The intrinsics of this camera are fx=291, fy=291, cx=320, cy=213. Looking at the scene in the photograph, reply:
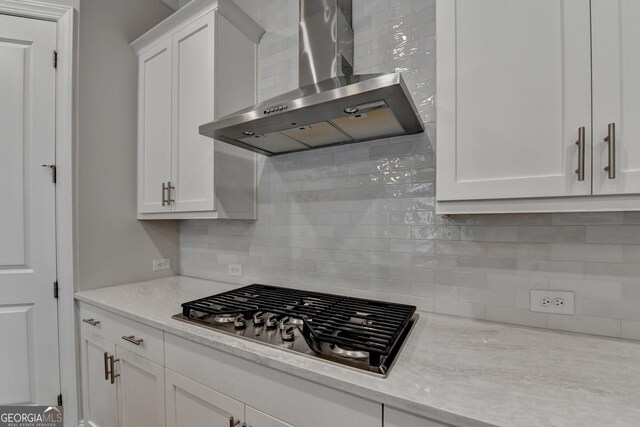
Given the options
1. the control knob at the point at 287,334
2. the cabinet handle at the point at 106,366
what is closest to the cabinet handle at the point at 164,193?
the cabinet handle at the point at 106,366

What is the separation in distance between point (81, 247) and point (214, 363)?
1.36m

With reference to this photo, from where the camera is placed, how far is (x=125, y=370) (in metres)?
1.50

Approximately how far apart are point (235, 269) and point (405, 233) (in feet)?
3.90

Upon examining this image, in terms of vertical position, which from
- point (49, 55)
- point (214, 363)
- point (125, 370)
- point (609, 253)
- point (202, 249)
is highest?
point (49, 55)

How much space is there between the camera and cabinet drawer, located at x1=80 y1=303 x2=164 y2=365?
1320mm

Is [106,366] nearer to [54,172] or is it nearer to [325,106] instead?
[54,172]

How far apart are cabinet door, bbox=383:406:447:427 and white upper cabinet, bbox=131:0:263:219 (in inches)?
51.0

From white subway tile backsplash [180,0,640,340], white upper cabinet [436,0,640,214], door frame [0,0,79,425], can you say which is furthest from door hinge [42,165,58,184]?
white upper cabinet [436,0,640,214]

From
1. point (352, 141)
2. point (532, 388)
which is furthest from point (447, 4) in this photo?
point (532, 388)

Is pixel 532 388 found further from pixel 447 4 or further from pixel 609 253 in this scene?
pixel 447 4

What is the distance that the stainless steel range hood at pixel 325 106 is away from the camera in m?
1.01

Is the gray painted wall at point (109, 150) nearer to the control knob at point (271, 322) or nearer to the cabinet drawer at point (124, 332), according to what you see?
the cabinet drawer at point (124, 332)

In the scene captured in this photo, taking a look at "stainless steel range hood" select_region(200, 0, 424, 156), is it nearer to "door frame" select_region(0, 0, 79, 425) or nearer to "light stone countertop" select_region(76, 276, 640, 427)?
"light stone countertop" select_region(76, 276, 640, 427)

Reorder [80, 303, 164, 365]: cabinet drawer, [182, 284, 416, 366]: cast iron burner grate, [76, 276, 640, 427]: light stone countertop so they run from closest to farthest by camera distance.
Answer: [76, 276, 640, 427]: light stone countertop < [182, 284, 416, 366]: cast iron burner grate < [80, 303, 164, 365]: cabinet drawer
